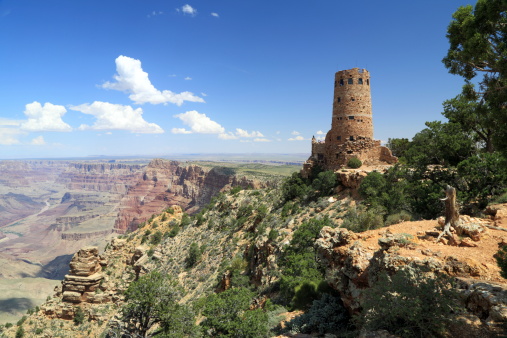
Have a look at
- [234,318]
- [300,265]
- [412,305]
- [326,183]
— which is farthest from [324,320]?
[326,183]

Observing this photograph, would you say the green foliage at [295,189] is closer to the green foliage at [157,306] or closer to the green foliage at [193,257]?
the green foliage at [193,257]

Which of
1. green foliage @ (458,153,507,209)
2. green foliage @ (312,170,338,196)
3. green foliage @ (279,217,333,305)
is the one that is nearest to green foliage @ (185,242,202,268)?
green foliage @ (279,217,333,305)

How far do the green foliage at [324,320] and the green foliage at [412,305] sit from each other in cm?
333

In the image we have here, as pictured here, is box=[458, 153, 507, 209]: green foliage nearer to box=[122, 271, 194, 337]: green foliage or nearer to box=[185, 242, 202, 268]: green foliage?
box=[122, 271, 194, 337]: green foliage

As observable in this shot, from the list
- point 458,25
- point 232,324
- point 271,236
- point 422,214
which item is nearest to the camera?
point 458,25

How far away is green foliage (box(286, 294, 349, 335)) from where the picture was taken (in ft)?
38.6

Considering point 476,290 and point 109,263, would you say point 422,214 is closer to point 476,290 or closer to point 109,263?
point 476,290

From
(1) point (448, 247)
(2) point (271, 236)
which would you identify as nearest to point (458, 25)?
(1) point (448, 247)

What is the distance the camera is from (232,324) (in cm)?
1428

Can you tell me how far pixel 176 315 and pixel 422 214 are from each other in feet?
71.2

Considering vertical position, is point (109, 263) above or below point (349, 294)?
below

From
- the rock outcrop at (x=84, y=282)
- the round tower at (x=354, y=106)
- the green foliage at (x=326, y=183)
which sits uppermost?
the round tower at (x=354, y=106)

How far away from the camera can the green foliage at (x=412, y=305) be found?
7.62 metres

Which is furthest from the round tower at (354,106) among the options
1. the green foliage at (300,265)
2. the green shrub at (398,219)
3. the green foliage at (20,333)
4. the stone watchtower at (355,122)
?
the green foliage at (20,333)
